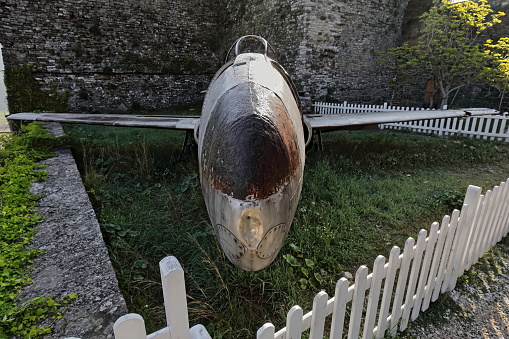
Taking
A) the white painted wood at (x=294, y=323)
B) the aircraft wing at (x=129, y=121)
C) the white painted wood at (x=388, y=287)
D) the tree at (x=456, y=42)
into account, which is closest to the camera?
the white painted wood at (x=294, y=323)

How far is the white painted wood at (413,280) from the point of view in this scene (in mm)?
2222

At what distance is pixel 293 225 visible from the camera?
3.55 m

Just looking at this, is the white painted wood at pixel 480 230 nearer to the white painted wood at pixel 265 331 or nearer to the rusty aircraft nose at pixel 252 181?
the rusty aircraft nose at pixel 252 181

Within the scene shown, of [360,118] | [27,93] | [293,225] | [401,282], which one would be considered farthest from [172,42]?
[401,282]

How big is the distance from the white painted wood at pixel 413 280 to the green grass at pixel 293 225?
62cm

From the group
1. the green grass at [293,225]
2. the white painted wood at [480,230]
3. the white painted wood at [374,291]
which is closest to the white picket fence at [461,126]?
the green grass at [293,225]

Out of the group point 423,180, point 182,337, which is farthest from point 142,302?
point 423,180

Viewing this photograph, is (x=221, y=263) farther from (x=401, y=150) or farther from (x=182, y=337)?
(x=401, y=150)

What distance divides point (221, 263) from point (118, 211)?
1.85 meters

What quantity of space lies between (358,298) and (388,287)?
389 mm

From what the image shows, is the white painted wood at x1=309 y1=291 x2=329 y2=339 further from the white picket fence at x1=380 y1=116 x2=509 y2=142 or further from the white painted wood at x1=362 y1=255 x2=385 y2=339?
the white picket fence at x1=380 y1=116 x2=509 y2=142

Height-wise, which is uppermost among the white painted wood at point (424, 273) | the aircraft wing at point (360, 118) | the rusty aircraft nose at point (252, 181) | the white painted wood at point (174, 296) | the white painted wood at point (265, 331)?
the rusty aircraft nose at point (252, 181)

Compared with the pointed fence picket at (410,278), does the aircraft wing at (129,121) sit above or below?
above

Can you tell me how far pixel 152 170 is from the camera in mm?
5254
